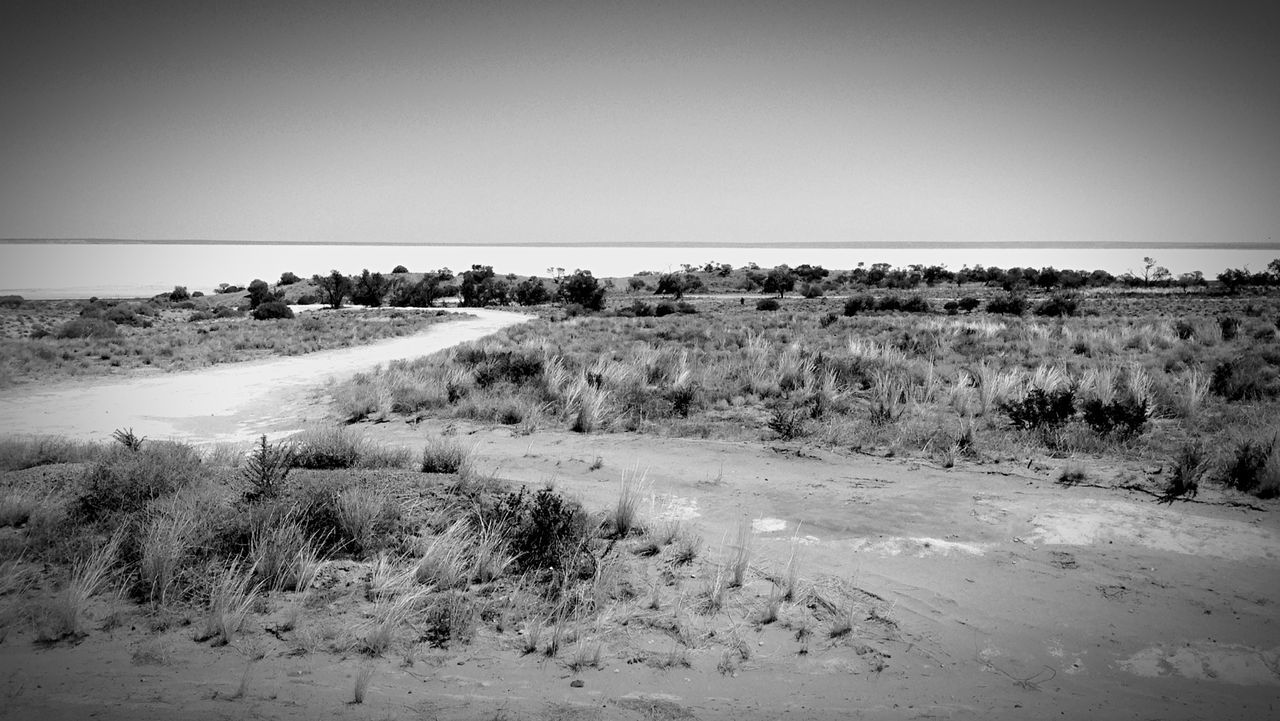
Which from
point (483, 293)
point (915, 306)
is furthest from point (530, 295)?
point (915, 306)

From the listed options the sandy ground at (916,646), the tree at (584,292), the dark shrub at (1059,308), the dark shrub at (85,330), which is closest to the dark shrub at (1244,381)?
the sandy ground at (916,646)

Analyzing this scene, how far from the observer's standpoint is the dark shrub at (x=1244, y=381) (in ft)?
38.7

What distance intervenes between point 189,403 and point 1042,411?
16.8m

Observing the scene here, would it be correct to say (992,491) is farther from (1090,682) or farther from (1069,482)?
(1090,682)

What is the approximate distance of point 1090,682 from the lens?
4.25 m

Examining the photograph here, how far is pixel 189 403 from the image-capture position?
14281mm

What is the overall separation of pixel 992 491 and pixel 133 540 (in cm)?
887

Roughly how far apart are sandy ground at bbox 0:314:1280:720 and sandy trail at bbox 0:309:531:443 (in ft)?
27.0

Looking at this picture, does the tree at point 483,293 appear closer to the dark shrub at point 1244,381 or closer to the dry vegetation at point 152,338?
the dry vegetation at point 152,338

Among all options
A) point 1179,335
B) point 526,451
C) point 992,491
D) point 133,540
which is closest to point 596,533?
point 526,451

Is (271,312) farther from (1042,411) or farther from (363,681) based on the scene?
(363,681)

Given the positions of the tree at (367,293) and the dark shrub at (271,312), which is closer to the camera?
the dark shrub at (271,312)

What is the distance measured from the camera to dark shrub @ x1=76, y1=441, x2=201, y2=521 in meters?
6.45

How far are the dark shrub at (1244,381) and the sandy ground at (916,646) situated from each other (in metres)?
6.53
